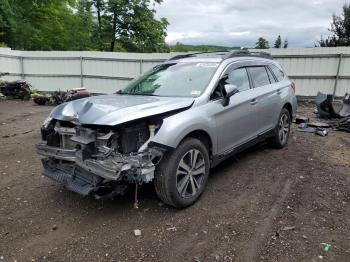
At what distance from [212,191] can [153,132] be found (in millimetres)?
1404

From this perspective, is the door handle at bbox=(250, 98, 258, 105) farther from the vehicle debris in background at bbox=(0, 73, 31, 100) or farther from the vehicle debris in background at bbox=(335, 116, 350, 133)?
the vehicle debris in background at bbox=(0, 73, 31, 100)

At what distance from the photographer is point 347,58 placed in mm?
11305

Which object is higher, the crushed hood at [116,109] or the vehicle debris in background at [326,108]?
the crushed hood at [116,109]

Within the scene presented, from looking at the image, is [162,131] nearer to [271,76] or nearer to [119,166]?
[119,166]

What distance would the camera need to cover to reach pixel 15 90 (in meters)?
13.9

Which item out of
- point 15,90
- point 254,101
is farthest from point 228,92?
point 15,90

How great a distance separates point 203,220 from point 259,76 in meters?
2.98

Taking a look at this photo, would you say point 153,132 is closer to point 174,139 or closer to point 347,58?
point 174,139

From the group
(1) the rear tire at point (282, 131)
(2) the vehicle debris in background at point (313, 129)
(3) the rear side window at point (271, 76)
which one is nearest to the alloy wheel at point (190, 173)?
(1) the rear tire at point (282, 131)

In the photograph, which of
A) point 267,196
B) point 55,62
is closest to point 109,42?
point 55,62

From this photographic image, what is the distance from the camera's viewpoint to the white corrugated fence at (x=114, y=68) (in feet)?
38.0

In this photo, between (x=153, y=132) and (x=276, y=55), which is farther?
(x=276, y=55)

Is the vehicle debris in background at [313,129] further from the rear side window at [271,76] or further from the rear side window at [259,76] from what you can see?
the rear side window at [259,76]

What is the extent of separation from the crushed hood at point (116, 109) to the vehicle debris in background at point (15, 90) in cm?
1092
